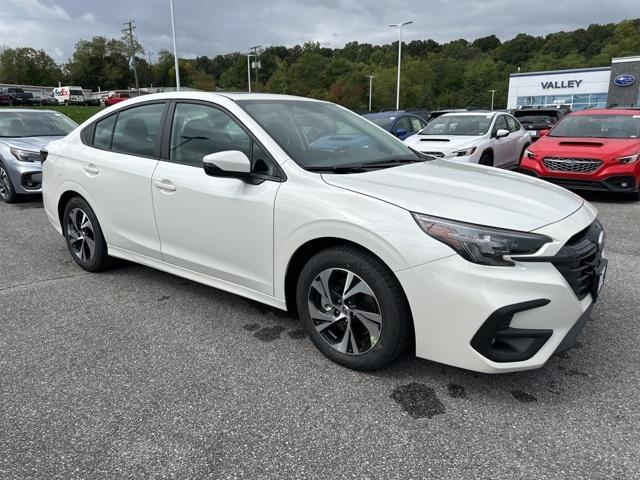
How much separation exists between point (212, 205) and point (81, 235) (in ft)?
6.42

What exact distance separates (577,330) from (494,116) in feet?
26.9

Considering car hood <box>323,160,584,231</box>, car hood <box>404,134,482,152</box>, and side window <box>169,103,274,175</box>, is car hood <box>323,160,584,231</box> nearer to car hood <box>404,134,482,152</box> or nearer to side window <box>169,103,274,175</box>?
side window <box>169,103,274,175</box>

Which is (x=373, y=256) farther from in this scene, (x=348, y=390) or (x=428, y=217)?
(x=348, y=390)

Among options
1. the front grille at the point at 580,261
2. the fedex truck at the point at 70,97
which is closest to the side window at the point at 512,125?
the front grille at the point at 580,261

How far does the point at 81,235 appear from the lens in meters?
4.48

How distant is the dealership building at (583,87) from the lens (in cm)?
4425

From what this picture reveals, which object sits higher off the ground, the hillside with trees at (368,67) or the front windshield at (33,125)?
the hillside with trees at (368,67)

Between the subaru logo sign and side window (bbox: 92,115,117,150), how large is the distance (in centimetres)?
5159

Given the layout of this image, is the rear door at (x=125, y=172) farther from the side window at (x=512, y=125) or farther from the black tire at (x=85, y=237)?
the side window at (x=512, y=125)

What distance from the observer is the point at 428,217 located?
2.44m

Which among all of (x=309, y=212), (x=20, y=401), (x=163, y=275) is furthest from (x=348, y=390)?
(x=163, y=275)

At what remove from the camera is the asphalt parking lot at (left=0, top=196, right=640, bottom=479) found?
2117 mm

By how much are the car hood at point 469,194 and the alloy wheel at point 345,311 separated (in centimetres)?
51

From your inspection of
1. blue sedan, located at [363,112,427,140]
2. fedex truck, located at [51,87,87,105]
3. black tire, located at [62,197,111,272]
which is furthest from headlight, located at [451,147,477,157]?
fedex truck, located at [51,87,87,105]
